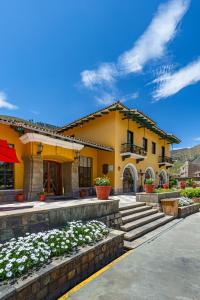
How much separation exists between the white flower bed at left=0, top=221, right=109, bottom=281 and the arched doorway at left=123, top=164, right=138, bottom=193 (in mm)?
13051

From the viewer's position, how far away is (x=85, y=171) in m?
14.8

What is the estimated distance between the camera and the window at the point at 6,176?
9391 mm

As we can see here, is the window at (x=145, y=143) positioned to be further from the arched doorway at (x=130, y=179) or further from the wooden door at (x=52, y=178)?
the wooden door at (x=52, y=178)

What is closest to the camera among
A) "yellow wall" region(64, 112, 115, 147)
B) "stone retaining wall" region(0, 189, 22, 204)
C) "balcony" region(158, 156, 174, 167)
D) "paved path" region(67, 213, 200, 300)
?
"paved path" region(67, 213, 200, 300)

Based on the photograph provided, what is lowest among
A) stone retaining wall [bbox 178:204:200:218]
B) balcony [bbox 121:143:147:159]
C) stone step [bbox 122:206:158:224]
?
stone retaining wall [bbox 178:204:200:218]

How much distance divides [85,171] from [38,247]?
37.5 feet

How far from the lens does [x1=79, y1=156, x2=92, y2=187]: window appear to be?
46.9ft

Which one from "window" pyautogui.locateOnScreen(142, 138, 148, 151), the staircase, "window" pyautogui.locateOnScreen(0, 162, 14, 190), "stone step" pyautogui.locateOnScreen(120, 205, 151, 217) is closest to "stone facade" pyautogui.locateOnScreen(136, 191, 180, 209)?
the staircase

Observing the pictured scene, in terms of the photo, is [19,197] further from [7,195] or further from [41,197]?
[41,197]

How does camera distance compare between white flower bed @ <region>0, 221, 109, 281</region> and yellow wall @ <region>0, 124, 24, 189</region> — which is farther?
yellow wall @ <region>0, 124, 24, 189</region>

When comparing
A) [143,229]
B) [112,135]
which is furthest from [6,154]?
[112,135]

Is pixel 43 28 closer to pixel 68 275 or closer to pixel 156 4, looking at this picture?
pixel 156 4

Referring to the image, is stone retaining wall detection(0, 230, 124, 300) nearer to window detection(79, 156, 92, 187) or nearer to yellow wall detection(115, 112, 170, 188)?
window detection(79, 156, 92, 187)

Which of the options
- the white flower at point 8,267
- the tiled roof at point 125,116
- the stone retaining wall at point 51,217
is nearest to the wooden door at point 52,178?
the tiled roof at point 125,116
